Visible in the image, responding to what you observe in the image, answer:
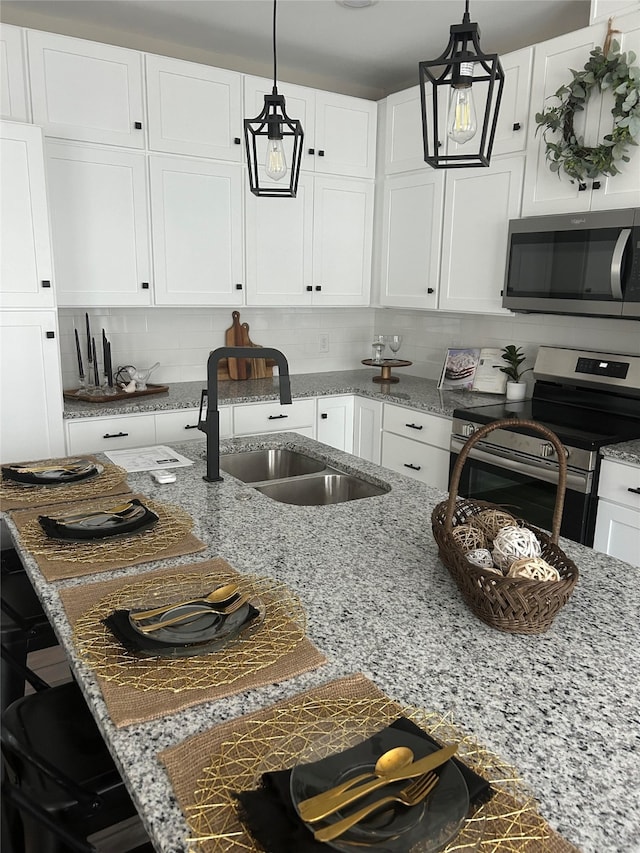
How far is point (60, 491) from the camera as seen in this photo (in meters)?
1.90

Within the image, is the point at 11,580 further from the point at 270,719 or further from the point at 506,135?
the point at 506,135

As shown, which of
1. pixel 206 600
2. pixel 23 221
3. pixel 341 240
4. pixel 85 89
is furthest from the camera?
pixel 341 240

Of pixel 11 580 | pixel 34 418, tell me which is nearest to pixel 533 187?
pixel 34 418

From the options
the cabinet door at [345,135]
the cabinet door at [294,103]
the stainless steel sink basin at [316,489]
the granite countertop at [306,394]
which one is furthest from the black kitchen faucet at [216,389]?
the cabinet door at [345,135]

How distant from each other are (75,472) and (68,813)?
1071 millimetres

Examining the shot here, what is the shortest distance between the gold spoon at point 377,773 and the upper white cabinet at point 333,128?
3.43m

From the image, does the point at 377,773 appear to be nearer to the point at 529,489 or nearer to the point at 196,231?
the point at 529,489

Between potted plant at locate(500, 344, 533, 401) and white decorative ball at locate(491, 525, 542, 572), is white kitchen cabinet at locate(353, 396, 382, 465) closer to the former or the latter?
potted plant at locate(500, 344, 533, 401)

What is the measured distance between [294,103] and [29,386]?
2.11 meters

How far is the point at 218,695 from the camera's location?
0.98 m

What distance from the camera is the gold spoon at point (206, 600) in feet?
3.80

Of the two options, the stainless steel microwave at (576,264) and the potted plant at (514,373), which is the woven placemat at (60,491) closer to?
the stainless steel microwave at (576,264)

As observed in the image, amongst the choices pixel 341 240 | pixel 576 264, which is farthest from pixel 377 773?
pixel 341 240

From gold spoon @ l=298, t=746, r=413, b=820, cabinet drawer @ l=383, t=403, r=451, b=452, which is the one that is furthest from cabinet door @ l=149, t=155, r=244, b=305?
gold spoon @ l=298, t=746, r=413, b=820
